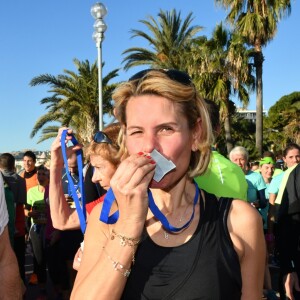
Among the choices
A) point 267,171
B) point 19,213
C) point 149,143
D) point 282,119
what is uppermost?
point 282,119

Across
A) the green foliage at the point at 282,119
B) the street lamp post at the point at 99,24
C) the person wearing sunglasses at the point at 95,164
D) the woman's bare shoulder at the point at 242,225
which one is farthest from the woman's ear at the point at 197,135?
the green foliage at the point at 282,119

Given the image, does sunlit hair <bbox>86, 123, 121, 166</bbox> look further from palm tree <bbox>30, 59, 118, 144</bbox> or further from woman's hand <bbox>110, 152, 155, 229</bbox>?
palm tree <bbox>30, 59, 118, 144</bbox>

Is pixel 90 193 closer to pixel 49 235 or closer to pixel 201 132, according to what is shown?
pixel 201 132

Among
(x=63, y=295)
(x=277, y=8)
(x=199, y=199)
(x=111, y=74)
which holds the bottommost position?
(x=63, y=295)

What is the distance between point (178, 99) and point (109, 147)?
1.53m

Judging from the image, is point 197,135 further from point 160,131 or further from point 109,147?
point 109,147

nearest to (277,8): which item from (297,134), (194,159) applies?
(297,134)

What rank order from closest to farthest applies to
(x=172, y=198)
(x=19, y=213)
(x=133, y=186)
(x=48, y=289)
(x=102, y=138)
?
(x=133, y=186)
(x=172, y=198)
(x=102, y=138)
(x=19, y=213)
(x=48, y=289)

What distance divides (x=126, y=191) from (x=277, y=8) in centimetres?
2053

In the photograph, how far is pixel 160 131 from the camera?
161 centimetres

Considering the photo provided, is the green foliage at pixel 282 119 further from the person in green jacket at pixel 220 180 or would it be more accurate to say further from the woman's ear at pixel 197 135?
the woman's ear at pixel 197 135

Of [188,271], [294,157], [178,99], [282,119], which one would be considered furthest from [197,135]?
[282,119]

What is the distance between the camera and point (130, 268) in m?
1.52

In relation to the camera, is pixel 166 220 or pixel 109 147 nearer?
pixel 166 220
